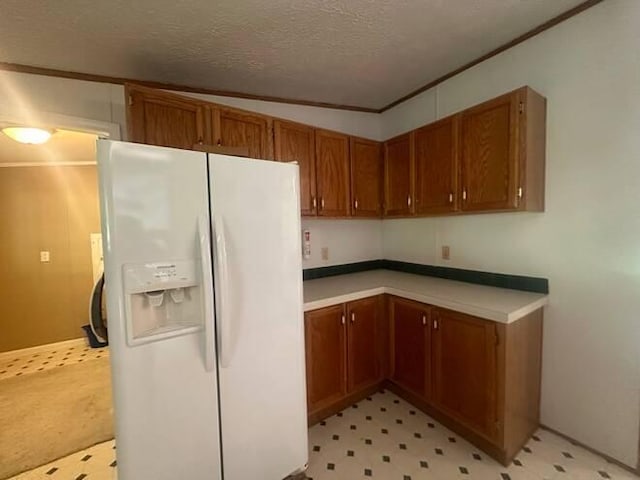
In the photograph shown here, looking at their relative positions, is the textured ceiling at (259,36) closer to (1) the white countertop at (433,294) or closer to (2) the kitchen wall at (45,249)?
(1) the white countertop at (433,294)

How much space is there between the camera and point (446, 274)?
96.4 inches

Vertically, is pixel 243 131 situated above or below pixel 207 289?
above

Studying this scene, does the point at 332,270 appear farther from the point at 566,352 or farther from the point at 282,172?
the point at 566,352

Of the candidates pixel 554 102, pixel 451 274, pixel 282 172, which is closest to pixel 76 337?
pixel 282 172

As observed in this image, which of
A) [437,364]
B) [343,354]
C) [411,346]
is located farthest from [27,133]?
[437,364]

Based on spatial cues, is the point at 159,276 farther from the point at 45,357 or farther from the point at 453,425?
the point at 45,357

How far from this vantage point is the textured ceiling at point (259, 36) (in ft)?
4.73

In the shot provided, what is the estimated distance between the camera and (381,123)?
2998mm

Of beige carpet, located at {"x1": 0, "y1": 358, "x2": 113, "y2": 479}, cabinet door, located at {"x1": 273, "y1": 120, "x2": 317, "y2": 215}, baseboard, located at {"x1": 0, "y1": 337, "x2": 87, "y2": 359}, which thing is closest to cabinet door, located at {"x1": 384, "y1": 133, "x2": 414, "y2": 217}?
cabinet door, located at {"x1": 273, "y1": 120, "x2": 317, "y2": 215}

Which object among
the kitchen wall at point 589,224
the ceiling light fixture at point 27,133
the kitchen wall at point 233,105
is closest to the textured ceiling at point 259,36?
the kitchen wall at point 233,105

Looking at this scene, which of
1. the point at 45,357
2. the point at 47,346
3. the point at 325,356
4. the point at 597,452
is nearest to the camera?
the point at 597,452

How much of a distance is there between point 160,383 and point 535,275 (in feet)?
7.35

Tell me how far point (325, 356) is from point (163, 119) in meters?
1.86

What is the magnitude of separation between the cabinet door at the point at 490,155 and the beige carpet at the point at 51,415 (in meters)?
3.03
